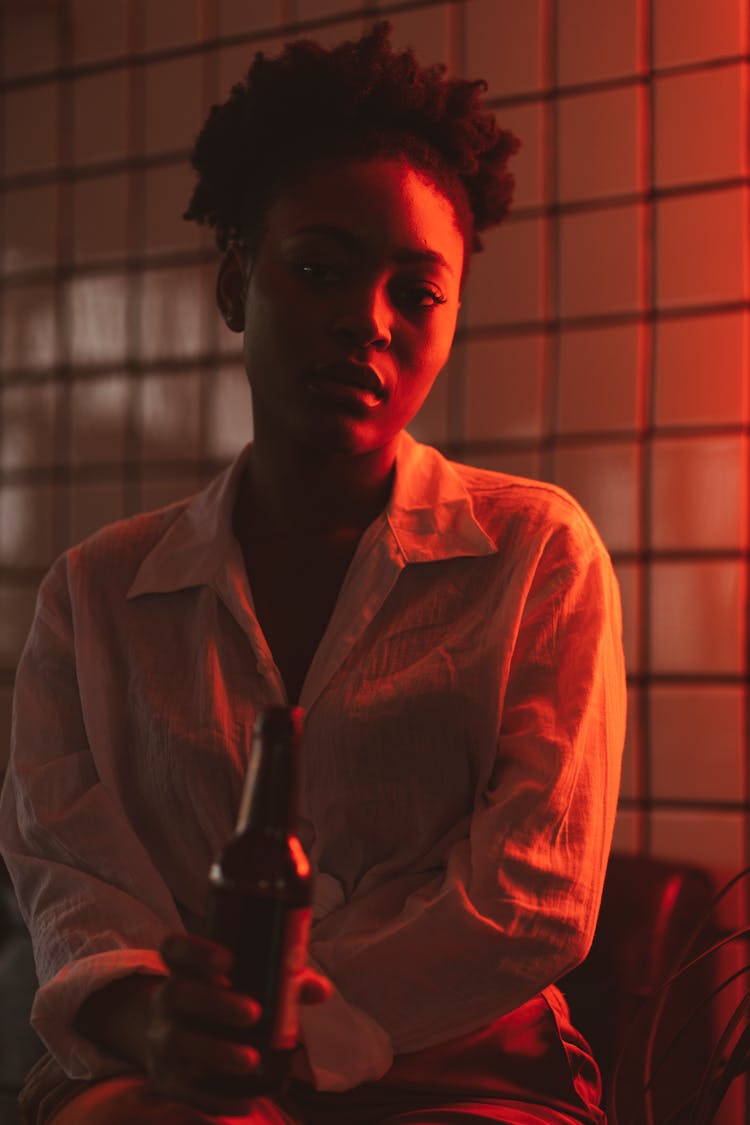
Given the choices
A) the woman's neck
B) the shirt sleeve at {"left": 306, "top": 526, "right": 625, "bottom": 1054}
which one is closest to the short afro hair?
the woman's neck

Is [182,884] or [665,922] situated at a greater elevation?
[182,884]

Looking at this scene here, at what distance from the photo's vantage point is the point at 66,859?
1205 millimetres

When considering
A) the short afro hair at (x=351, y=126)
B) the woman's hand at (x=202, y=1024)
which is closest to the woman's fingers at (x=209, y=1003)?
the woman's hand at (x=202, y=1024)

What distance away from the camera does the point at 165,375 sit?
7.33ft

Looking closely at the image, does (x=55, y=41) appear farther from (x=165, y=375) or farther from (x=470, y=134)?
(x=470, y=134)

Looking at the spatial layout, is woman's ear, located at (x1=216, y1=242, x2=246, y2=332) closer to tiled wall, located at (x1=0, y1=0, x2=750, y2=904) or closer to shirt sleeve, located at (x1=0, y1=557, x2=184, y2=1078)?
shirt sleeve, located at (x1=0, y1=557, x2=184, y2=1078)

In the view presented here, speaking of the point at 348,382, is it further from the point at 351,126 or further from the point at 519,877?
the point at 519,877

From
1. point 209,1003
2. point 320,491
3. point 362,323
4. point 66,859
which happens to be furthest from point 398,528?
point 209,1003

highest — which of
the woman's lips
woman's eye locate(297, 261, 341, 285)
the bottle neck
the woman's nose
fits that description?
woman's eye locate(297, 261, 341, 285)

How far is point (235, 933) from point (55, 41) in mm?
2029

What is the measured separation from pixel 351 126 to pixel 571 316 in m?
0.80

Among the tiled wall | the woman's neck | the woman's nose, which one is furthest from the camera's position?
the tiled wall

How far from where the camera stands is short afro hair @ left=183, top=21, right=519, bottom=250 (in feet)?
4.01

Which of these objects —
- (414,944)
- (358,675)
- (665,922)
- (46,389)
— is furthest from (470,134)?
(46,389)
